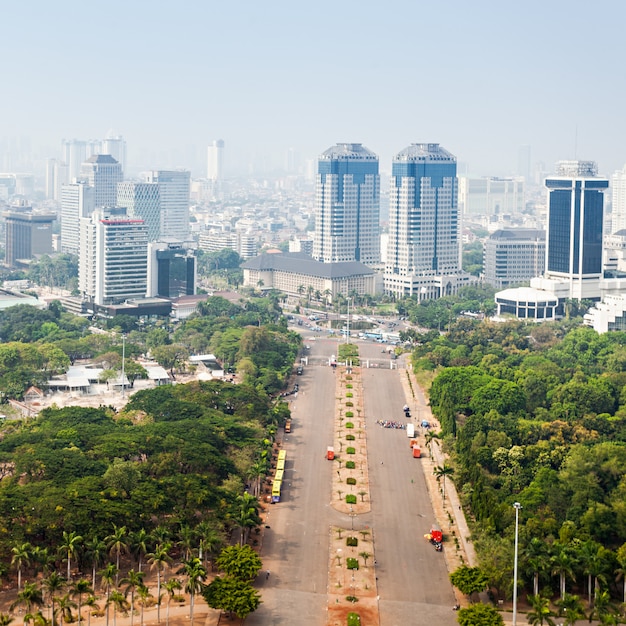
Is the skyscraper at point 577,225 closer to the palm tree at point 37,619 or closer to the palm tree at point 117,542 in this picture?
the palm tree at point 117,542

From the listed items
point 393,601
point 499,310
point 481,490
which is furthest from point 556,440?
point 499,310

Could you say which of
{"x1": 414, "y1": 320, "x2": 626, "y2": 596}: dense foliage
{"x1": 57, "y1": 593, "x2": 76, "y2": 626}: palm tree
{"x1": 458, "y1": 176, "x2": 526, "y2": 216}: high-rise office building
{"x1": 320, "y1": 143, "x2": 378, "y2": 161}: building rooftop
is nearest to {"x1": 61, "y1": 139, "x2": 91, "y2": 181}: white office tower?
{"x1": 458, "y1": 176, "x2": 526, "y2": 216}: high-rise office building

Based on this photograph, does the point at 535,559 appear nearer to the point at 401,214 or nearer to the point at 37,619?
the point at 37,619

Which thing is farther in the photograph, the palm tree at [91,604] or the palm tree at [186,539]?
the palm tree at [186,539]

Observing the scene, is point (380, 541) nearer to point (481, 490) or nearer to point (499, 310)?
point (481, 490)

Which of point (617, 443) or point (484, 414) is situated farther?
point (484, 414)

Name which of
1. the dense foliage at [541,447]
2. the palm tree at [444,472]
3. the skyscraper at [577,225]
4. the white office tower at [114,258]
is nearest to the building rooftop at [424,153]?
Answer: the skyscraper at [577,225]
